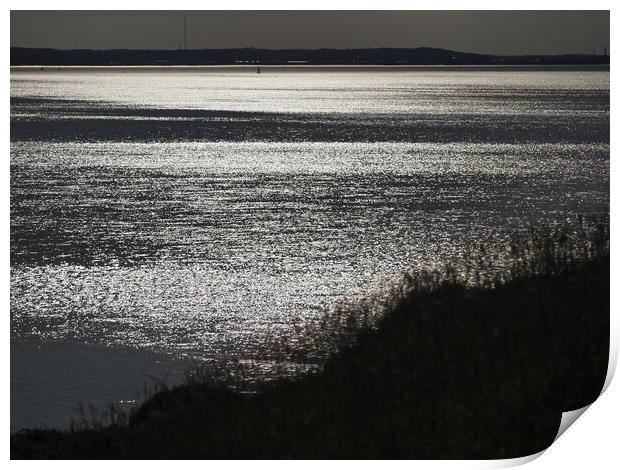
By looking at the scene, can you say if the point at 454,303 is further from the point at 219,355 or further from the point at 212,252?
the point at 212,252

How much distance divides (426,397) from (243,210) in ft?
45.5

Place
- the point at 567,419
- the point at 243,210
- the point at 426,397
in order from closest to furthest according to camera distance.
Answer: the point at 567,419
the point at 426,397
the point at 243,210

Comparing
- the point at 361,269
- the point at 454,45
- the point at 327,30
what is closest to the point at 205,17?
the point at 327,30

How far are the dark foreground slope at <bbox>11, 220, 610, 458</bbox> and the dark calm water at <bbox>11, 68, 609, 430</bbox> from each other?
223 cm

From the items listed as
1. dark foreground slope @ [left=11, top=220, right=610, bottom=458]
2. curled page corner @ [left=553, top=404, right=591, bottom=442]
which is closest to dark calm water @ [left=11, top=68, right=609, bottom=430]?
dark foreground slope @ [left=11, top=220, right=610, bottom=458]

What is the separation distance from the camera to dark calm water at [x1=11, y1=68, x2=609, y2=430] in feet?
40.0

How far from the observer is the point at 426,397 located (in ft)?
24.6

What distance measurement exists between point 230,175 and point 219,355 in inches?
717

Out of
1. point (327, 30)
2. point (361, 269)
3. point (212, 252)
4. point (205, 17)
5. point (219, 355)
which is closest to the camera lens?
point (205, 17)

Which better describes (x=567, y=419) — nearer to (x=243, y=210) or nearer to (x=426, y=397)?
(x=426, y=397)

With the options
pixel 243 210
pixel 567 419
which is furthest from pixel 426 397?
pixel 243 210

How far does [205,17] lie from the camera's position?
8812mm

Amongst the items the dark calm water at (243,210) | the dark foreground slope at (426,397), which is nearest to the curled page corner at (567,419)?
the dark foreground slope at (426,397)

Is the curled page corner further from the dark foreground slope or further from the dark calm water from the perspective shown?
the dark calm water
